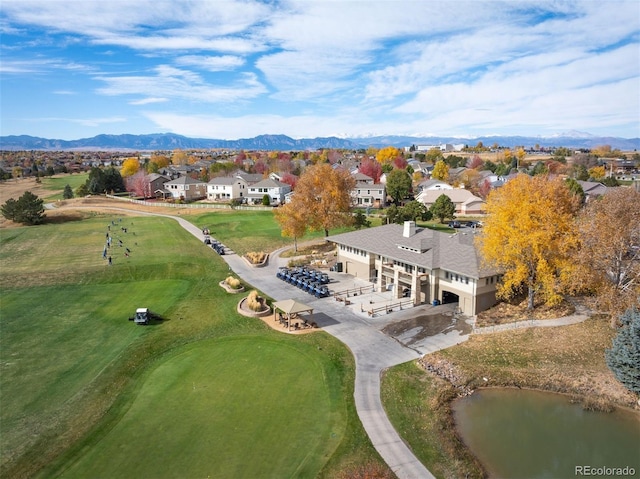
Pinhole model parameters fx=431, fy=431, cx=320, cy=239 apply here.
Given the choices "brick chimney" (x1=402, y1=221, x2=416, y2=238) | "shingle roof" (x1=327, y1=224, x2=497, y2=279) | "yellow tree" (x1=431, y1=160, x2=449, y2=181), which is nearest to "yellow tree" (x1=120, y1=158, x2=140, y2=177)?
"yellow tree" (x1=431, y1=160, x2=449, y2=181)

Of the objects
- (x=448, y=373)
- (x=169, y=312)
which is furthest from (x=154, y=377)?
(x=448, y=373)

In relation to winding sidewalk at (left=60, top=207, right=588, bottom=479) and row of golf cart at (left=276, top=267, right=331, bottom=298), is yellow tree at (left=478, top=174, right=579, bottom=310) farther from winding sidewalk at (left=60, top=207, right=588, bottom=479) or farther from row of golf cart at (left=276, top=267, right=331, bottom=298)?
row of golf cart at (left=276, top=267, right=331, bottom=298)

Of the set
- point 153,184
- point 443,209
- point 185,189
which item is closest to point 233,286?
point 443,209

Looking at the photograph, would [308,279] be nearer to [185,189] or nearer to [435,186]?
[435,186]

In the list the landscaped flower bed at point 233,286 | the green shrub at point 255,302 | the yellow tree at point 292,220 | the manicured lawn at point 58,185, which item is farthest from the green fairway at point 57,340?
the manicured lawn at point 58,185

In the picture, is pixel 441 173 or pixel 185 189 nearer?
pixel 185 189

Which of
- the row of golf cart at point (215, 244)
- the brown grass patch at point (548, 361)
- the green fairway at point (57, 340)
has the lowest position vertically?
the brown grass patch at point (548, 361)

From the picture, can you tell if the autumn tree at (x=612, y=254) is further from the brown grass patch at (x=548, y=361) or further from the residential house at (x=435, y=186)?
the residential house at (x=435, y=186)

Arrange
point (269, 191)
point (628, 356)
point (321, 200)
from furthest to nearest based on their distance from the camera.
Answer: point (269, 191) < point (321, 200) < point (628, 356)
